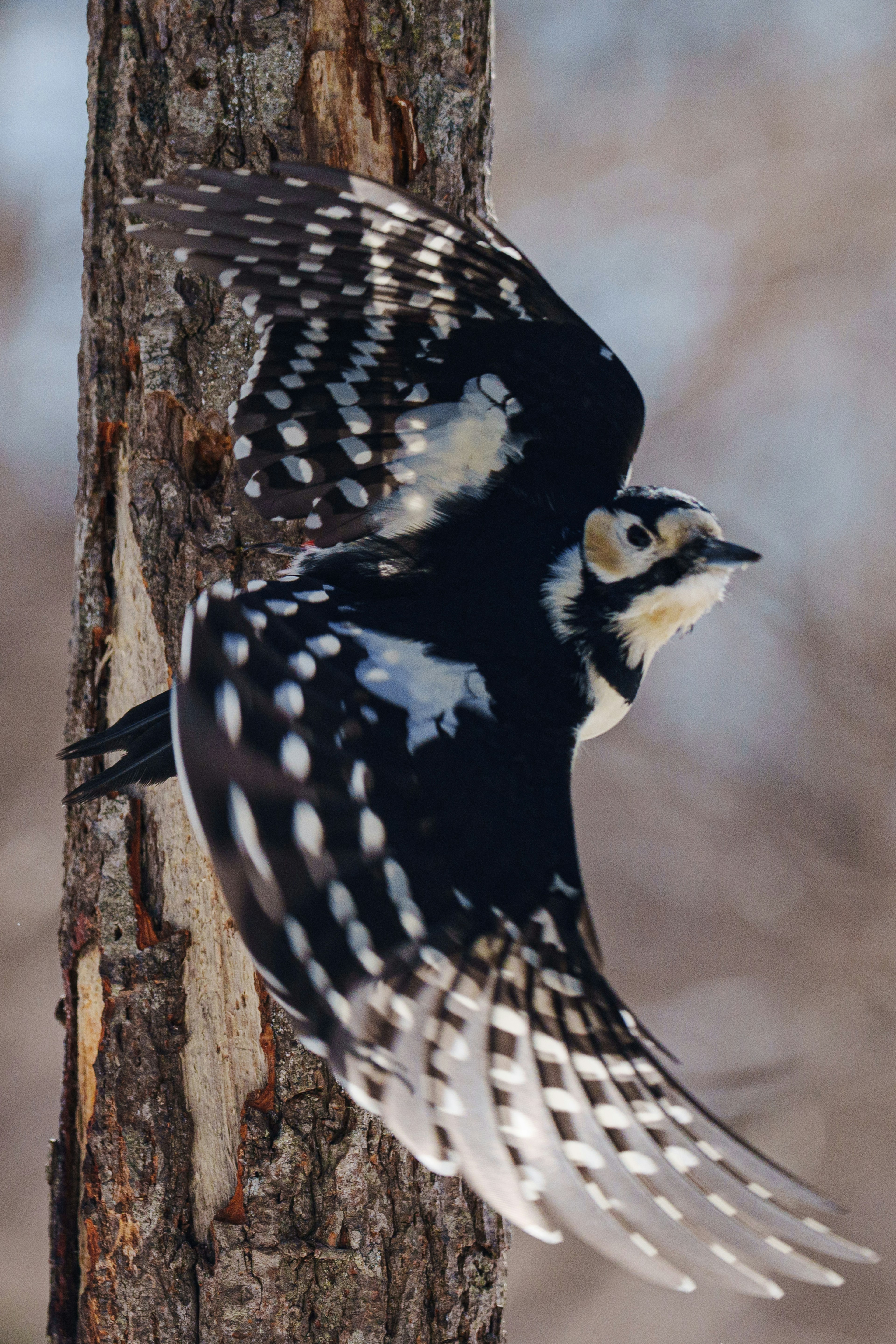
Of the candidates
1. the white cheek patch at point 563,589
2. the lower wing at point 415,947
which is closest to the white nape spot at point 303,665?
the lower wing at point 415,947

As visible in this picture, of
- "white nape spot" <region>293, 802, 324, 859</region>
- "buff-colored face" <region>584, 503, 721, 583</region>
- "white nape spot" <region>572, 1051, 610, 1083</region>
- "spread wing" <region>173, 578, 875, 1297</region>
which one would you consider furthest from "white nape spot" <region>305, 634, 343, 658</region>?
"white nape spot" <region>572, 1051, 610, 1083</region>

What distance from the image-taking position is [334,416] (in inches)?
42.2

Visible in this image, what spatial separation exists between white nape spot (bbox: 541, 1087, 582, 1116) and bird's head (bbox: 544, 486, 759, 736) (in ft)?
→ 1.01

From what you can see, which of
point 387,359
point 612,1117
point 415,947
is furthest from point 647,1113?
point 387,359

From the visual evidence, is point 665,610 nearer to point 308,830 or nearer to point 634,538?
point 634,538

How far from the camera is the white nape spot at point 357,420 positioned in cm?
107

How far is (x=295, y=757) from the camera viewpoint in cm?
87

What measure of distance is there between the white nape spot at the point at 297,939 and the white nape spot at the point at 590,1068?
8.9 inches

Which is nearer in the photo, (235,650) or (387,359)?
(235,650)

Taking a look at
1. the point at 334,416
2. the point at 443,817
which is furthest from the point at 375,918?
the point at 334,416

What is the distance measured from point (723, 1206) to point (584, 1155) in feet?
0.35

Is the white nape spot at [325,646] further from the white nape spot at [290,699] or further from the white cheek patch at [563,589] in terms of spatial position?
the white cheek patch at [563,589]

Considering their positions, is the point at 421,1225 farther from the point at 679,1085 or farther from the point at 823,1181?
the point at 823,1181

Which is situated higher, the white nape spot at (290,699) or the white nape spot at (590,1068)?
the white nape spot at (290,699)
